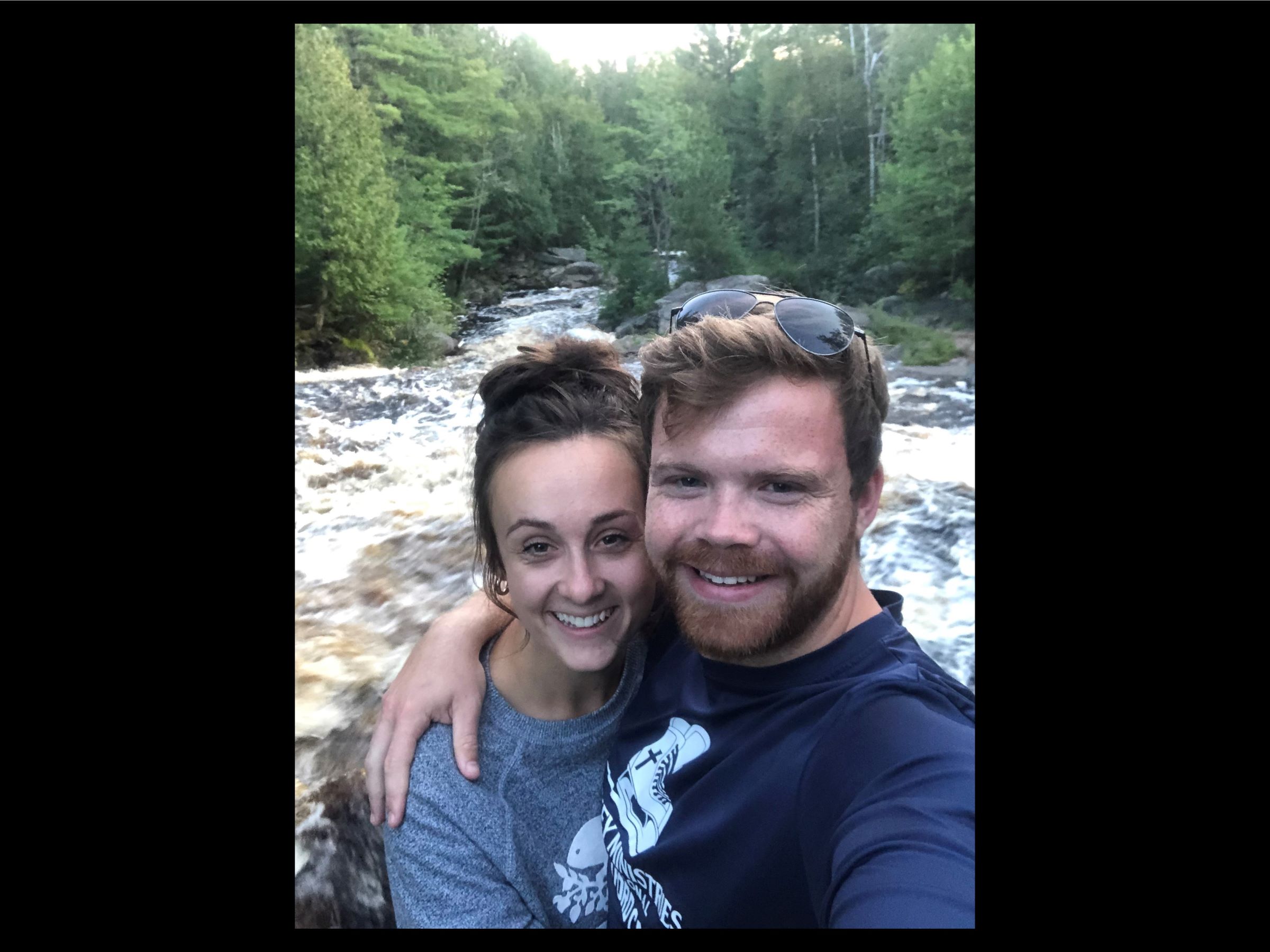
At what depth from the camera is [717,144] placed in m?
2.05

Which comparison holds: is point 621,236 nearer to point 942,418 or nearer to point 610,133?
point 610,133

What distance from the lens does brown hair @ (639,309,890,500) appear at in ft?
4.24

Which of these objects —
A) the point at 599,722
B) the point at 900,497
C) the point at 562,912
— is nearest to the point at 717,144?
the point at 900,497

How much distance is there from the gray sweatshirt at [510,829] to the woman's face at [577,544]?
0.23 meters

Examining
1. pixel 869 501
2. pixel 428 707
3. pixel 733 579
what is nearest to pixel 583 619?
pixel 733 579

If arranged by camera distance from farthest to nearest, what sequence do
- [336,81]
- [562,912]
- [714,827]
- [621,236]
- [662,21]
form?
[621,236] → [336,81] → [662,21] → [562,912] → [714,827]

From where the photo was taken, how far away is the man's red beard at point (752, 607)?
1.28 metres

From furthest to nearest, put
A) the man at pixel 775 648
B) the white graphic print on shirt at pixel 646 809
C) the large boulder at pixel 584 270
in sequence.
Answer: the large boulder at pixel 584 270 < the white graphic print on shirt at pixel 646 809 < the man at pixel 775 648

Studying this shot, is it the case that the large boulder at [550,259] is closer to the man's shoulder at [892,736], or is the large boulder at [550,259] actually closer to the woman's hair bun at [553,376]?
the woman's hair bun at [553,376]

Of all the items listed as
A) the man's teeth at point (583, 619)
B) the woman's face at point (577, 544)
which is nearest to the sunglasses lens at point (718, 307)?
the woman's face at point (577, 544)

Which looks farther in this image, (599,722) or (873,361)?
(599,722)

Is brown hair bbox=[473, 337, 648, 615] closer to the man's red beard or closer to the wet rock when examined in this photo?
the man's red beard

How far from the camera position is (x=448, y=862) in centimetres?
154

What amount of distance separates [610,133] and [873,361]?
111 centimetres
